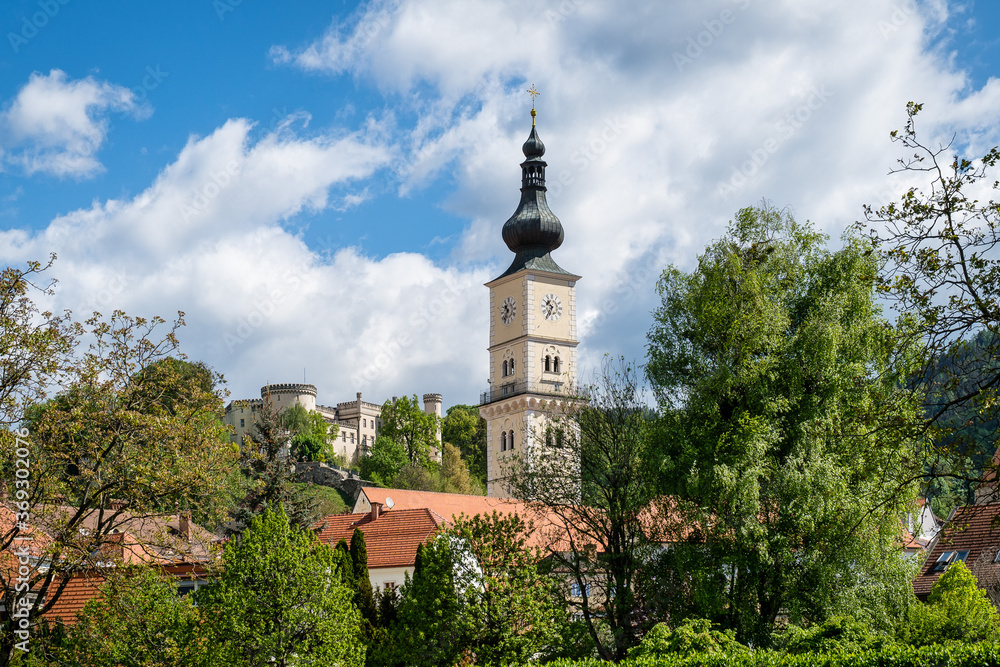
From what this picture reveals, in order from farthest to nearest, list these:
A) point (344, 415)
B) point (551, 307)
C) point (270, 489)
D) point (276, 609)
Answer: point (344, 415), point (551, 307), point (270, 489), point (276, 609)

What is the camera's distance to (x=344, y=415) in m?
146

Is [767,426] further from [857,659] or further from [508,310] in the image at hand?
[508,310]

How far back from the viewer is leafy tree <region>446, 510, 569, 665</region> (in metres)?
21.2

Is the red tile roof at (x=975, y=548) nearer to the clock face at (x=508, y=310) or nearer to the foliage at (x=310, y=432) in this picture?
the clock face at (x=508, y=310)

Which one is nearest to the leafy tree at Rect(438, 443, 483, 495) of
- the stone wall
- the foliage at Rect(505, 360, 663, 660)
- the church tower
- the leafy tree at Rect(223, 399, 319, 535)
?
the stone wall

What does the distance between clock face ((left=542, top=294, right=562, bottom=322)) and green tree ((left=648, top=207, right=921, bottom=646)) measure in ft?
133

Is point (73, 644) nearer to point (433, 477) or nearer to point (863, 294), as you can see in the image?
point (863, 294)

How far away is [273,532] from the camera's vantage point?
64.5 ft

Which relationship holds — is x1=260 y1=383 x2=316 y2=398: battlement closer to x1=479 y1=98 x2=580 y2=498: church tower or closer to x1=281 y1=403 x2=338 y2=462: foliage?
x1=281 y1=403 x2=338 y2=462: foliage

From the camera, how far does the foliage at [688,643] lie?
19844mm

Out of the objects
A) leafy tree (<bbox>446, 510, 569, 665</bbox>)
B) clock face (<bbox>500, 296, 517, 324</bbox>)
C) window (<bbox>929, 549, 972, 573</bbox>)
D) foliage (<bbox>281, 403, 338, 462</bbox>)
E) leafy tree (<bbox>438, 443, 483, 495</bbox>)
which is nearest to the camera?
leafy tree (<bbox>446, 510, 569, 665</bbox>)

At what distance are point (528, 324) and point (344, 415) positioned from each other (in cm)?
8395

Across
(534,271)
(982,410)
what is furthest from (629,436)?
(534,271)

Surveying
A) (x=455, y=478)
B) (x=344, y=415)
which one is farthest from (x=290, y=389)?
(x=455, y=478)
